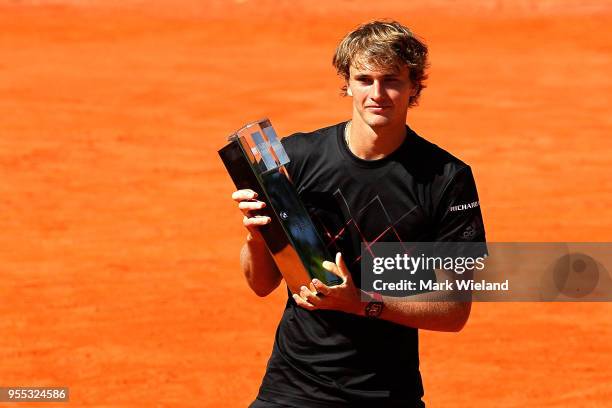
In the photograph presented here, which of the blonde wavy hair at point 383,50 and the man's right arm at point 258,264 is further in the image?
the man's right arm at point 258,264

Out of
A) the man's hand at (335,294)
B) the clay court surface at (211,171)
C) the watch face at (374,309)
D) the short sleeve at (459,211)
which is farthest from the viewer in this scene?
the clay court surface at (211,171)

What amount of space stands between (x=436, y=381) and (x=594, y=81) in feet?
35.6

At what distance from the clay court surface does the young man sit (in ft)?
12.5

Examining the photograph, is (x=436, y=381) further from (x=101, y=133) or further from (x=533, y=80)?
(x=533, y=80)

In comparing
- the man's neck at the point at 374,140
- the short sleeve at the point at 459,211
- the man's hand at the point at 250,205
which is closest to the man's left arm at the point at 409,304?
the short sleeve at the point at 459,211

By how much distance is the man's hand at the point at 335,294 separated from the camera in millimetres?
3875

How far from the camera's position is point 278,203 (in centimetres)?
400

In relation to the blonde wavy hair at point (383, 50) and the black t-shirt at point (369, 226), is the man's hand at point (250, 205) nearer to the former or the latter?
the black t-shirt at point (369, 226)

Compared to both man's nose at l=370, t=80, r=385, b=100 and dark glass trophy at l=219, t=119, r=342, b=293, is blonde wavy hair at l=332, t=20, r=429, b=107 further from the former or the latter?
dark glass trophy at l=219, t=119, r=342, b=293

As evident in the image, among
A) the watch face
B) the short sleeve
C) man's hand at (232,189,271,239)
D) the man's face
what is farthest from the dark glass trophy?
the short sleeve

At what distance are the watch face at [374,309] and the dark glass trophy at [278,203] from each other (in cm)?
15

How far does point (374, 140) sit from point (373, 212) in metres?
0.25

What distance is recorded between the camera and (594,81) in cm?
1820

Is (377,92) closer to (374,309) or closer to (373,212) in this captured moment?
(373,212)
